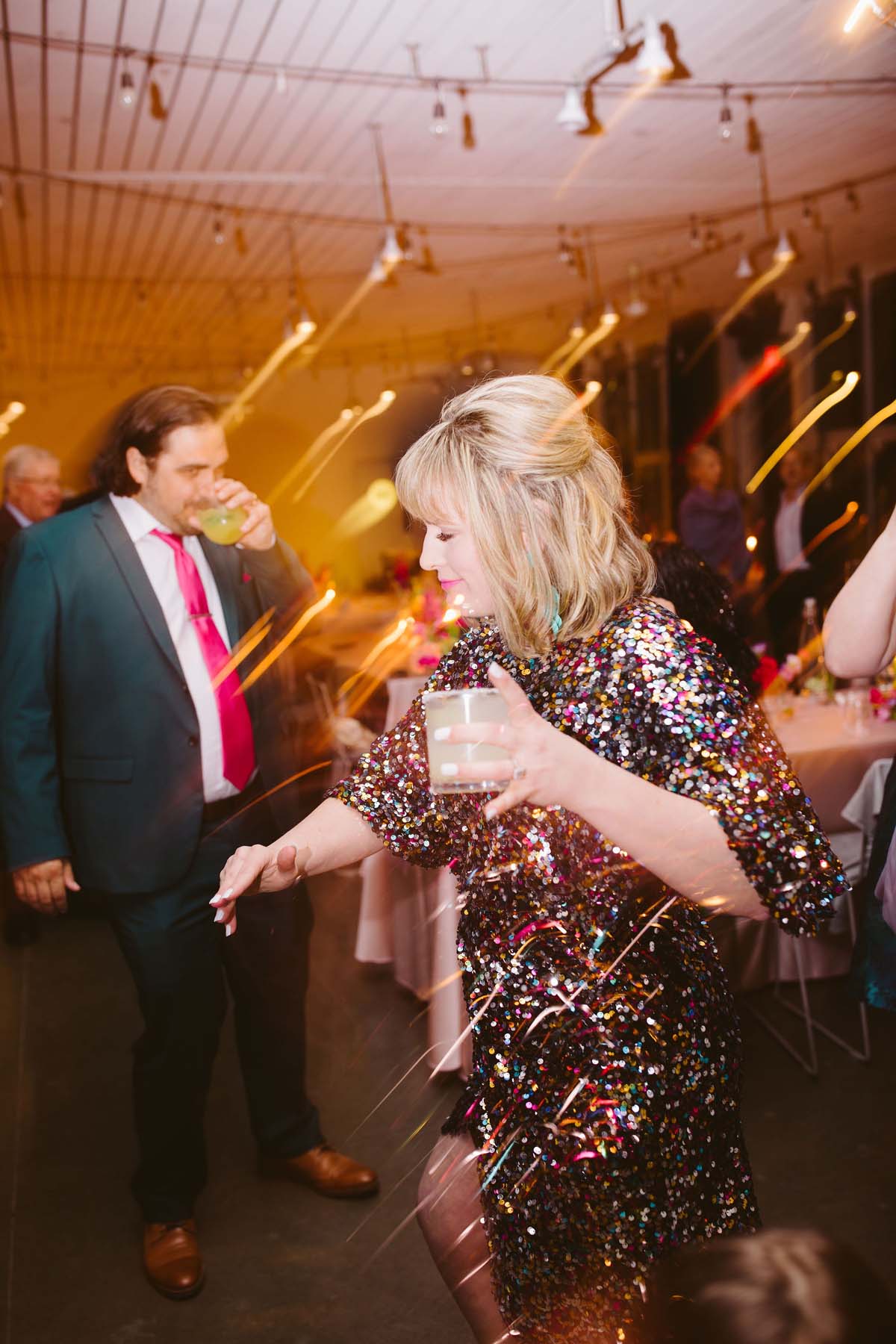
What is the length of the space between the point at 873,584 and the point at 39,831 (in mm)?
1594

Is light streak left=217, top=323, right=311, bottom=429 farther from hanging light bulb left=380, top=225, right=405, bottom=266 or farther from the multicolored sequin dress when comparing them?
the multicolored sequin dress

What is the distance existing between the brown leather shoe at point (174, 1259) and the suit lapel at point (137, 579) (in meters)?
1.30

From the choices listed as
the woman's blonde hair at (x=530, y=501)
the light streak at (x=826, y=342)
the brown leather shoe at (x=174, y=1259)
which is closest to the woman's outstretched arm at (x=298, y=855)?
the woman's blonde hair at (x=530, y=501)

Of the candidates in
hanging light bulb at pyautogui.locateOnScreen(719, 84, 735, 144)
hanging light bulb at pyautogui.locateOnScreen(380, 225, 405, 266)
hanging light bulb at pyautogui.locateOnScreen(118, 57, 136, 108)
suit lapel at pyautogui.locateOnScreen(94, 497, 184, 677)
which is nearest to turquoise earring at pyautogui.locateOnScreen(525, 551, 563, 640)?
suit lapel at pyautogui.locateOnScreen(94, 497, 184, 677)

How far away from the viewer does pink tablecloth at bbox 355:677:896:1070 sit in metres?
3.08

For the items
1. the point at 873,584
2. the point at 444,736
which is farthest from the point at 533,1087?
the point at 873,584

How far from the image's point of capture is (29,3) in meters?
4.21

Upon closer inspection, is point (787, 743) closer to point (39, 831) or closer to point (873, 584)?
point (873, 584)

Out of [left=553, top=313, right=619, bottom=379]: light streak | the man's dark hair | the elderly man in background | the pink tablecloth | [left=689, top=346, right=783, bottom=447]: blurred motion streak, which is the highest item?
[left=553, top=313, right=619, bottom=379]: light streak

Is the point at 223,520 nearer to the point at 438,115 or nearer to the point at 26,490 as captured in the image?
the point at 26,490

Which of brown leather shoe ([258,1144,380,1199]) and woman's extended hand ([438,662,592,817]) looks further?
brown leather shoe ([258,1144,380,1199])

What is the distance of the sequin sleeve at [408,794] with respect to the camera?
143 cm

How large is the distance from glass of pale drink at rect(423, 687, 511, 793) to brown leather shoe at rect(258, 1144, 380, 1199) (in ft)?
5.89

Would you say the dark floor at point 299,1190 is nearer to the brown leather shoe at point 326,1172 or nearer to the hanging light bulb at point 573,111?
the brown leather shoe at point 326,1172
